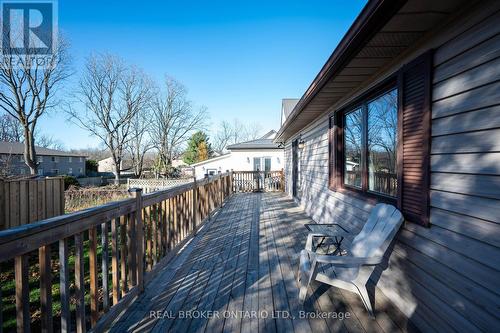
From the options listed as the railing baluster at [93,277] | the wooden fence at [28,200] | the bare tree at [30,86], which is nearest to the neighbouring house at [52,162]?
the bare tree at [30,86]

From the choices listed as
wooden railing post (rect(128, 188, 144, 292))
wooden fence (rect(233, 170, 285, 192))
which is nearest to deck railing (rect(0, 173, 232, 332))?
wooden railing post (rect(128, 188, 144, 292))

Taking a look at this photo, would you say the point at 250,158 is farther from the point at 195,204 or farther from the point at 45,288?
the point at 45,288

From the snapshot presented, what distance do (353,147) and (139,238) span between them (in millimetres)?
3190

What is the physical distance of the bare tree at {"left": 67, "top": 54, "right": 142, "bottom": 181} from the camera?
22.1 meters

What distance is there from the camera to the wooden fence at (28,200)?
535cm

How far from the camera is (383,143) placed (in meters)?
3.09

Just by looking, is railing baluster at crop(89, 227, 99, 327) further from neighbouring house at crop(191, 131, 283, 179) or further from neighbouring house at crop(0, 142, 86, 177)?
neighbouring house at crop(0, 142, 86, 177)

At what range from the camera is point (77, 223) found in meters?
1.67

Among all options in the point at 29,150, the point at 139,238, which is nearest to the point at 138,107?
the point at 29,150

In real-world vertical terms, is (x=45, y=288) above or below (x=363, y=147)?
below

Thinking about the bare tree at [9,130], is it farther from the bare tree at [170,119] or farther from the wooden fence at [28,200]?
the wooden fence at [28,200]

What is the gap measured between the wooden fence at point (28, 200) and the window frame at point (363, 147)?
652 cm

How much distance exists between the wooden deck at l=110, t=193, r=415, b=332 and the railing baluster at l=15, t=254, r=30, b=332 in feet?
3.14

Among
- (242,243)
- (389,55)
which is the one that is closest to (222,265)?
(242,243)
